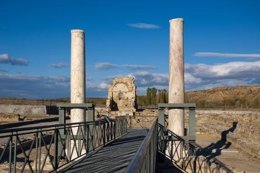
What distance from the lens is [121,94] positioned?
46.0m

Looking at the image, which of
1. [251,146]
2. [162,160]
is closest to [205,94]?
[251,146]

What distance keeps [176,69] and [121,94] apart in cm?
2880

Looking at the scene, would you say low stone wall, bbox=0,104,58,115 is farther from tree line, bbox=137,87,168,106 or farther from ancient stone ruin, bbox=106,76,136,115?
tree line, bbox=137,87,168,106

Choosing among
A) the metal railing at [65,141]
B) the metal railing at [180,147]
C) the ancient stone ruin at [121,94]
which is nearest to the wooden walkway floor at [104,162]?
the metal railing at [65,141]

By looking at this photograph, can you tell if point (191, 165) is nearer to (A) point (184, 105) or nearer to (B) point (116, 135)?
(A) point (184, 105)

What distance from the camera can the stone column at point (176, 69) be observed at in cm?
1727

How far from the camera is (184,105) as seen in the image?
16375 mm

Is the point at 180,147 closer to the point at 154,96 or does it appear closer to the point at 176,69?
the point at 176,69

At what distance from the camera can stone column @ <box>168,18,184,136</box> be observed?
17.3 meters

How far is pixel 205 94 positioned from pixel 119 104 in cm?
7275

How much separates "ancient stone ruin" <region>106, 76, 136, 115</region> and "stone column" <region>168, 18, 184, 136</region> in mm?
27119

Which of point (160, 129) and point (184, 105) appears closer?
point (160, 129)

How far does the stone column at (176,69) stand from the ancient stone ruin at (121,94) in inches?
1068

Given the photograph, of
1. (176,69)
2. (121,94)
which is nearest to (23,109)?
Answer: (121,94)
